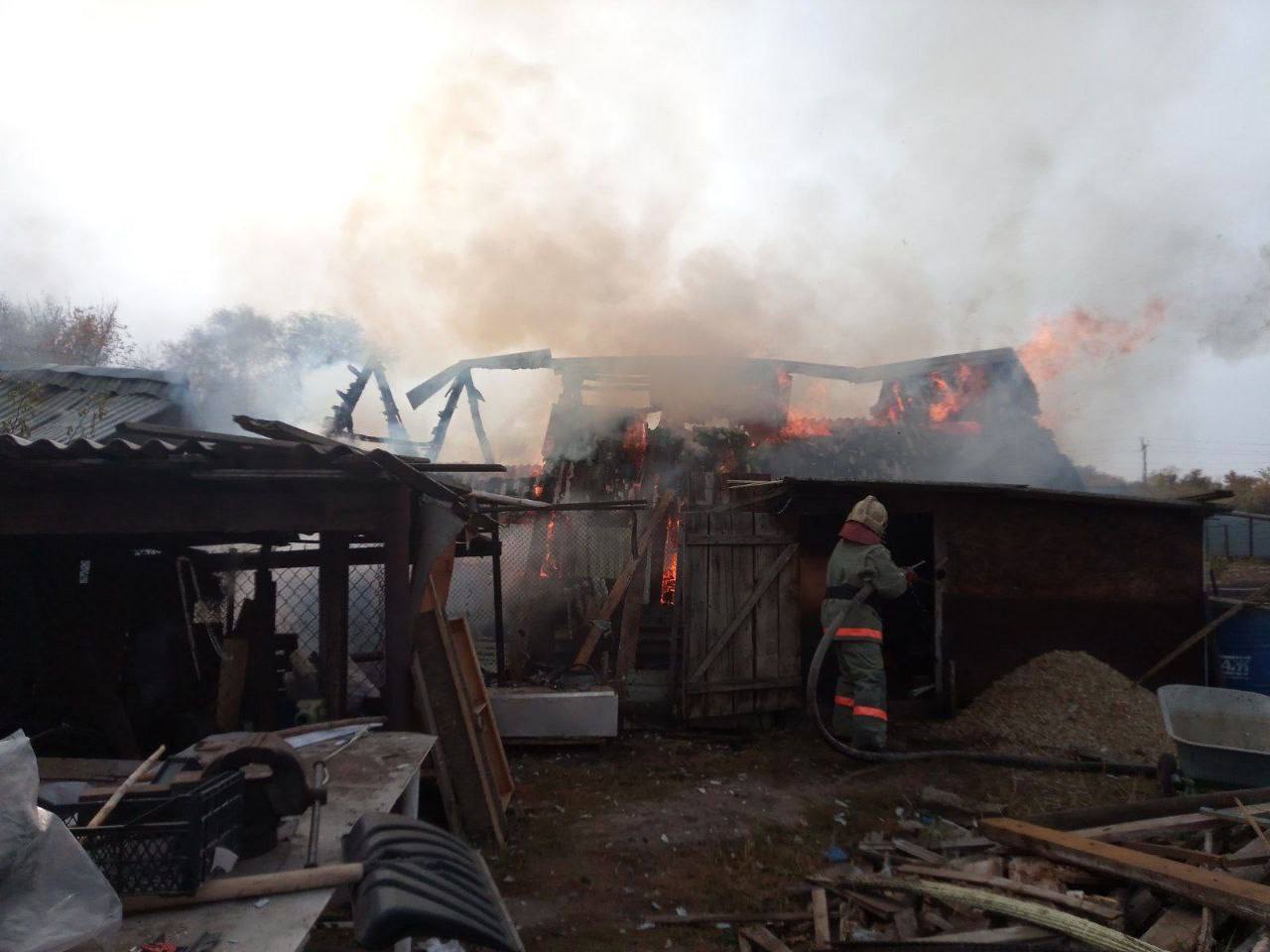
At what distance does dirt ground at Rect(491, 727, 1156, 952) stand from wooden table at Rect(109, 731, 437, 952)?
56.0 inches

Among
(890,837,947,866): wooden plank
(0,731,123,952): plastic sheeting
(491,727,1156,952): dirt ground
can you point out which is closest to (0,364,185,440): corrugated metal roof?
(491,727,1156,952): dirt ground

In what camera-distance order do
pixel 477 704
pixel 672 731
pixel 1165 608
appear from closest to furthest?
pixel 477 704
pixel 672 731
pixel 1165 608

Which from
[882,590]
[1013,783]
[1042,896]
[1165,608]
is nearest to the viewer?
[1042,896]

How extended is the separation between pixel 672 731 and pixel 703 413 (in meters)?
8.11

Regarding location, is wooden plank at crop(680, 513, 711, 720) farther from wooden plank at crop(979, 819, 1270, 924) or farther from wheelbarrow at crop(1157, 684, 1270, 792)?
wheelbarrow at crop(1157, 684, 1270, 792)

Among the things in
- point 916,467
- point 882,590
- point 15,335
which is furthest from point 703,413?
point 15,335

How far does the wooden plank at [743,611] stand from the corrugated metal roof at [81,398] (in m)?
8.16

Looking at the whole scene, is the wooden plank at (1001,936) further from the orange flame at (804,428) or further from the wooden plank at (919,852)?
the orange flame at (804,428)

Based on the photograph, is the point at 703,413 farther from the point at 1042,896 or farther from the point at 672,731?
the point at 1042,896

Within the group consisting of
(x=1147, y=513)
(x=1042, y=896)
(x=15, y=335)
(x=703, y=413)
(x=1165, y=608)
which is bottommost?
(x=1042, y=896)

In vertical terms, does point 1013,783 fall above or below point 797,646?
below

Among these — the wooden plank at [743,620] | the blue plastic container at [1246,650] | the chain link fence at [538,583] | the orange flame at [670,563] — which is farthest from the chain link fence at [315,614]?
the blue plastic container at [1246,650]

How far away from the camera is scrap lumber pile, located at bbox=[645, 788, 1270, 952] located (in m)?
3.54

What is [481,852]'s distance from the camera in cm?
534
